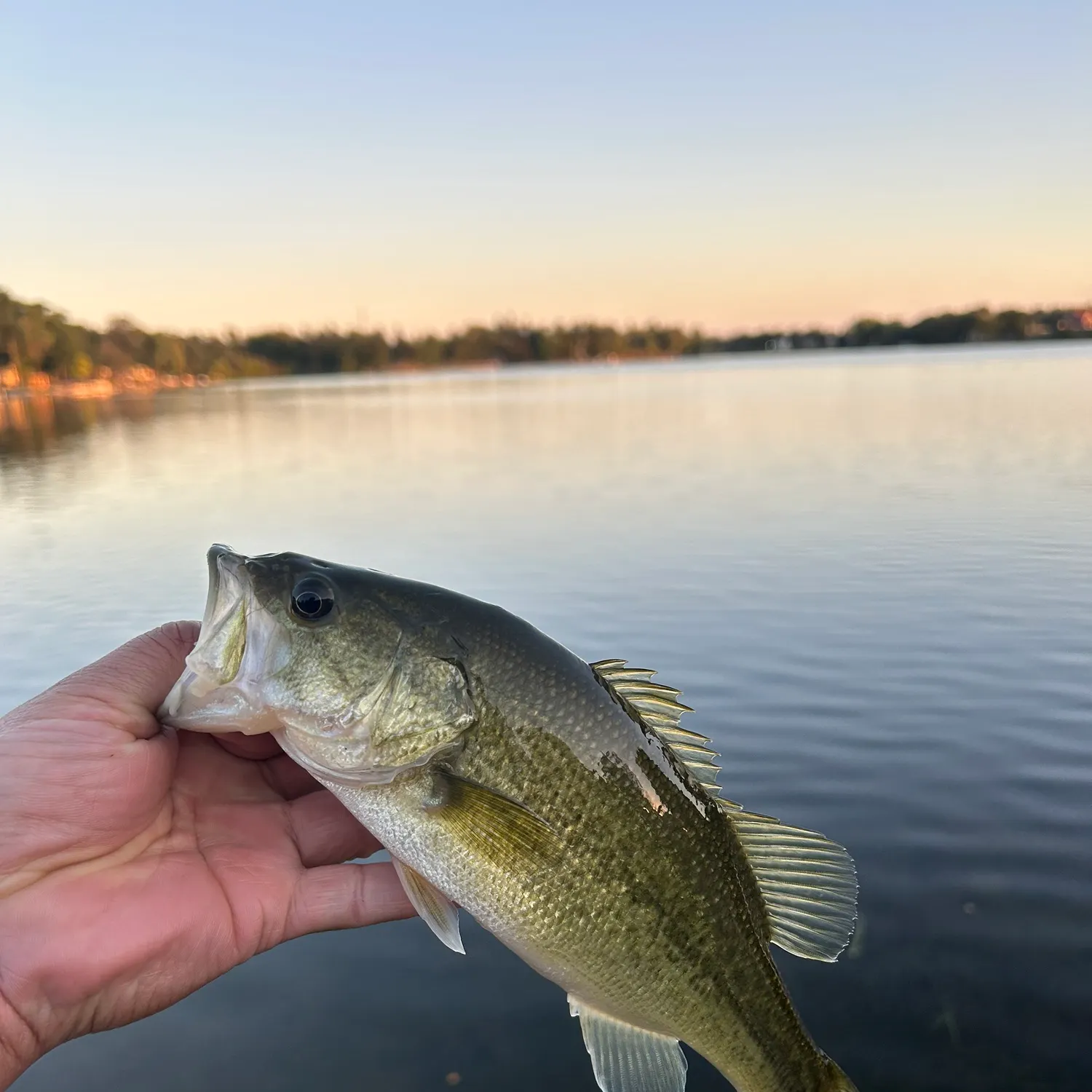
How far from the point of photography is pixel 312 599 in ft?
10.1

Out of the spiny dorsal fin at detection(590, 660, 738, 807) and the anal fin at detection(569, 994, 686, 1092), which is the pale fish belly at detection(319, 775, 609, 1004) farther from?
the spiny dorsal fin at detection(590, 660, 738, 807)

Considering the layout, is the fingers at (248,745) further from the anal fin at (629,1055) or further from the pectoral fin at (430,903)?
the anal fin at (629,1055)

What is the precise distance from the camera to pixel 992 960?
607 centimetres

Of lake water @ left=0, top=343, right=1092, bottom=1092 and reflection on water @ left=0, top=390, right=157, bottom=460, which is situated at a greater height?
lake water @ left=0, top=343, right=1092, bottom=1092

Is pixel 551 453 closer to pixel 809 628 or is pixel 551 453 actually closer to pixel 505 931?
pixel 809 628

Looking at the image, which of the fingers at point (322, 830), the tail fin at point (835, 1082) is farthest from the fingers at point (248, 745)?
the tail fin at point (835, 1082)

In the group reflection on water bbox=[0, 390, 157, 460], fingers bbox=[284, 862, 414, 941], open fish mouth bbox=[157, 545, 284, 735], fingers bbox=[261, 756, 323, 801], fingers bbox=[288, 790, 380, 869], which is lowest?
reflection on water bbox=[0, 390, 157, 460]

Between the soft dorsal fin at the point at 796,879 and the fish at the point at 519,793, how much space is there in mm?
49

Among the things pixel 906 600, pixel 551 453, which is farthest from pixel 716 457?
pixel 906 600

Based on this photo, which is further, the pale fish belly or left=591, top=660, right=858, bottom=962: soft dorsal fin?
left=591, top=660, right=858, bottom=962: soft dorsal fin

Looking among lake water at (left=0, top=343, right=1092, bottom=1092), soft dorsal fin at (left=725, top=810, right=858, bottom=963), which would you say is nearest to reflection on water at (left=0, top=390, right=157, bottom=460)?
lake water at (left=0, top=343, right=1092, bottom=1092)

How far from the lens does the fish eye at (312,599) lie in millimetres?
3074

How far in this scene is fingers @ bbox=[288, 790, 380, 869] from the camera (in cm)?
384

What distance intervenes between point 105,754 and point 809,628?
1080 centimetres
